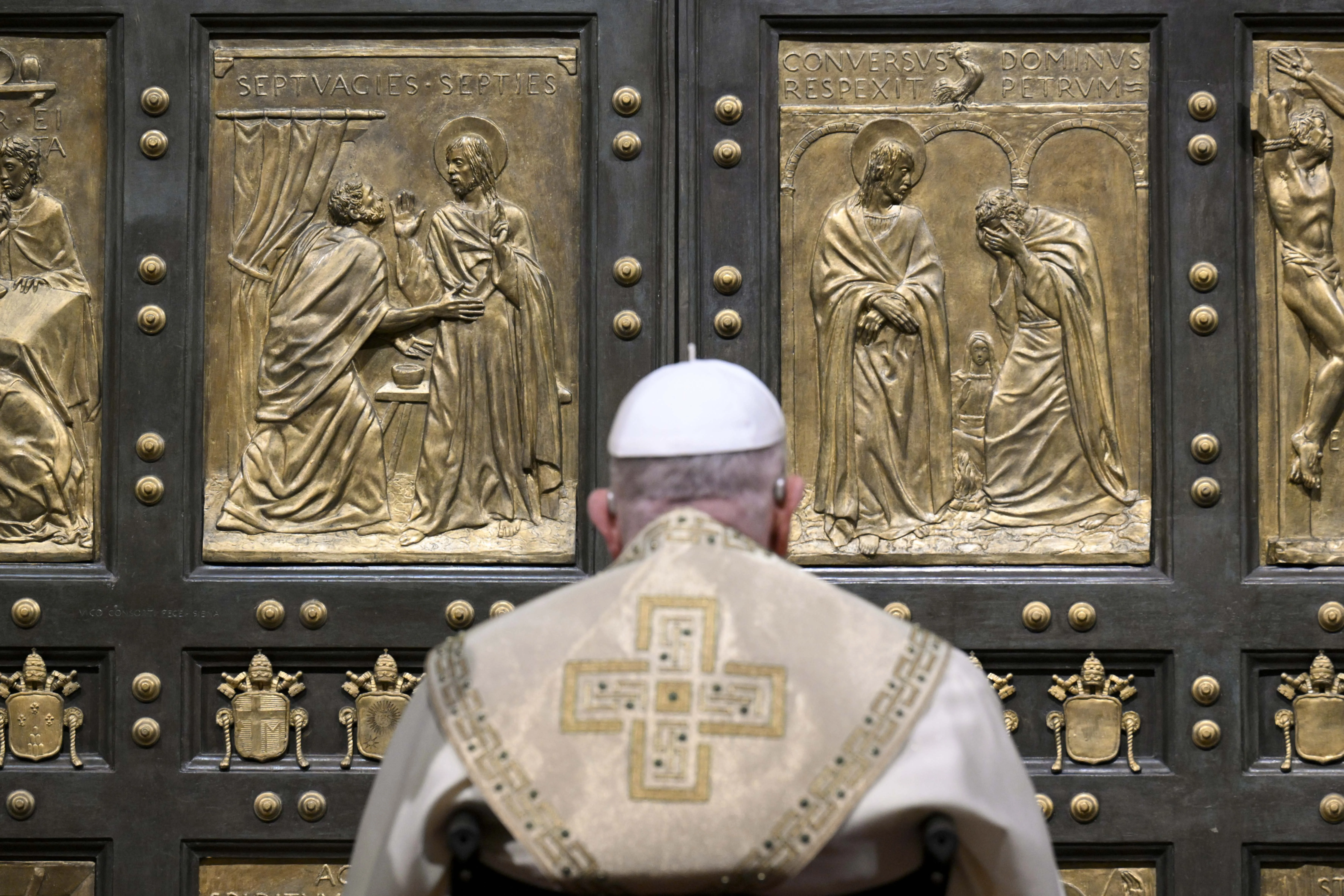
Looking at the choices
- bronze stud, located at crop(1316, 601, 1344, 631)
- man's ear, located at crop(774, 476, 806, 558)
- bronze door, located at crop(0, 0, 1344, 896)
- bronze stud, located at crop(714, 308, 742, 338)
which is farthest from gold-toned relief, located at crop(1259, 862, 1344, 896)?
man's ear, located at crop(774, 476, 806, 558)

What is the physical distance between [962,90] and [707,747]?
10.6 feet

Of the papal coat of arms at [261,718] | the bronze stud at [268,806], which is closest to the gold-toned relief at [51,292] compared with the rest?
the papal coat of arms at [261,718]

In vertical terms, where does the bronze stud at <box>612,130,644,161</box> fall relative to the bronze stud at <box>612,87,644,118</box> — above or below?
below

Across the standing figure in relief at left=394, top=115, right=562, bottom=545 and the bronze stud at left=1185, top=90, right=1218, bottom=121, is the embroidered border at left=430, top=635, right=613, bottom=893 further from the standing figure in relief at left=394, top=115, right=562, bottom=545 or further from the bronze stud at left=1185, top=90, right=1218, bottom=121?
the bronze stud at left=1185, top=90, right=1218, bottom=121

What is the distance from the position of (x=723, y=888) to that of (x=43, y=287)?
11.8 ft

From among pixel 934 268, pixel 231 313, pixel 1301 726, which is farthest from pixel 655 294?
pixel 1301 726

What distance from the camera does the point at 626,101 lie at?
192 inches

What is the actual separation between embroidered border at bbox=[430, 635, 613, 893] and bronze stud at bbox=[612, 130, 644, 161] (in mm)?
2927

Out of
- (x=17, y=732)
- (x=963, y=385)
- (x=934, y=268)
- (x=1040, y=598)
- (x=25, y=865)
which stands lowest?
(x=25, y=865)

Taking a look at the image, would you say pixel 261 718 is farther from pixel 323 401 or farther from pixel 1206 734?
pixel 1206 734

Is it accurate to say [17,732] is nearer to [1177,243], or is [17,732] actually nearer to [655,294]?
[655,294]

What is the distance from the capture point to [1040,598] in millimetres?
4785

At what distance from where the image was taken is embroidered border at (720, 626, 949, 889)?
2.06 m

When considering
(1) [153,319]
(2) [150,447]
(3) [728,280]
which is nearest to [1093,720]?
(3) [728,280]
